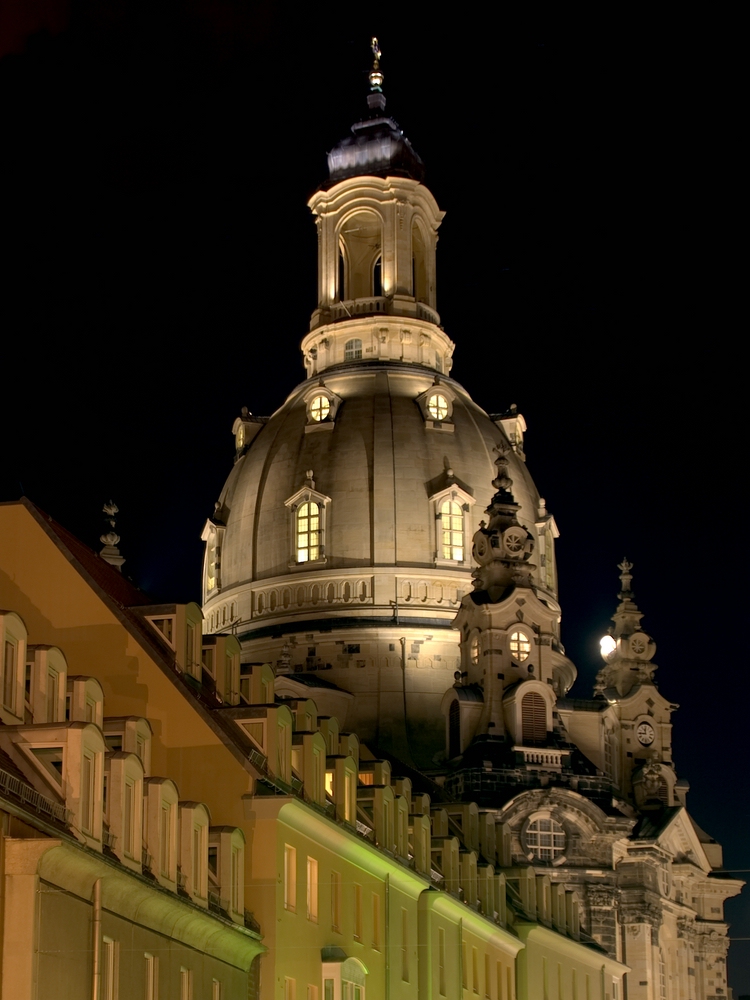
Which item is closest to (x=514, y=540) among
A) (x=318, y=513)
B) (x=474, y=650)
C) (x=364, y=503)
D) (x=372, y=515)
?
(x=474, y=650)

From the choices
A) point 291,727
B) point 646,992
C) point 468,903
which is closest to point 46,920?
point 291,727

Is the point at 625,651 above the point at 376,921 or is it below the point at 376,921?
above

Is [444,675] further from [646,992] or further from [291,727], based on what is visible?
[291,727]

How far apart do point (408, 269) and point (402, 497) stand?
1743 centimetres

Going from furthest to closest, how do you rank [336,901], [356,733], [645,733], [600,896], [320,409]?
[320,409] < [645,733] < [600,896] < [356,733] < [336,901]

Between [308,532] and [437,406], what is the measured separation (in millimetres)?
10297

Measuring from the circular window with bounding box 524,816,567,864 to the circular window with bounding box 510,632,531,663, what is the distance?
880 cm

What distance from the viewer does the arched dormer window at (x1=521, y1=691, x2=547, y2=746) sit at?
11419 cm

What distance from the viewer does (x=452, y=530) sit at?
12244 cm

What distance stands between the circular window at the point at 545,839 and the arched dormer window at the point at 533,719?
4.45 m

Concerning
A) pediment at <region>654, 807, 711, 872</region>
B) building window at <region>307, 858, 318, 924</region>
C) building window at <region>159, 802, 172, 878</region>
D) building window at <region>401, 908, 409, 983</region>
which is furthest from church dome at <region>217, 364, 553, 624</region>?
building window at <region>159, 802, 172, 878</region>

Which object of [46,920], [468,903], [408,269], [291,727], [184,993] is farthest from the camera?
[408,269]

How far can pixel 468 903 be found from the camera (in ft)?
238

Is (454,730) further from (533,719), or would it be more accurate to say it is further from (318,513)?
A: (318,513)
